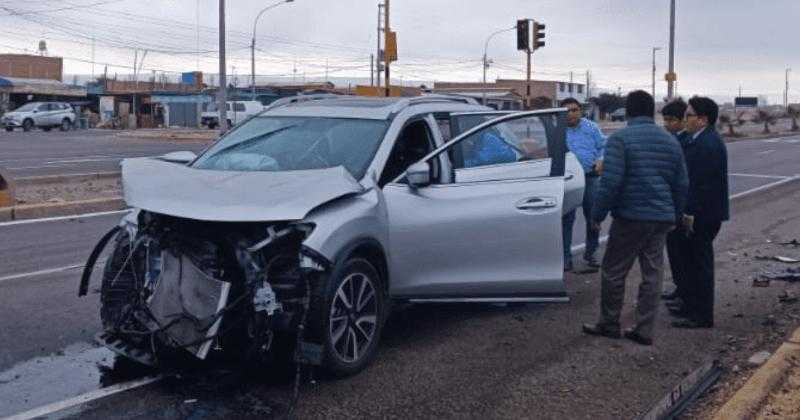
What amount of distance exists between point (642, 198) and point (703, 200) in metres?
0.90

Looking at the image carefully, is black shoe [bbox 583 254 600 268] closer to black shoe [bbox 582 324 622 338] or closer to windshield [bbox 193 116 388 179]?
black shoe [bbox 582 324 622 338]

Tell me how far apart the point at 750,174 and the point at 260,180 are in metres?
21.5

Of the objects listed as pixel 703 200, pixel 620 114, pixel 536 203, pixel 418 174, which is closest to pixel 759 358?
pixel 703 200

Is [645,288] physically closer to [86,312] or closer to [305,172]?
[305,172]

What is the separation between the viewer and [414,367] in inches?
251

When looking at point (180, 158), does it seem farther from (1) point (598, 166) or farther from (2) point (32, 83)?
(2) point (32, 83)

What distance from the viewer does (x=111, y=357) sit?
6535 mm

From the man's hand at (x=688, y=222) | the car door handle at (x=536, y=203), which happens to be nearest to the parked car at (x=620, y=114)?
the man's hand at (x=688, y=222)

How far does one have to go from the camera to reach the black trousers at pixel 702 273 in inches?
297

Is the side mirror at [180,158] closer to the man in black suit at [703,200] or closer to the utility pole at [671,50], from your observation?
the man in black suit at [703,200]

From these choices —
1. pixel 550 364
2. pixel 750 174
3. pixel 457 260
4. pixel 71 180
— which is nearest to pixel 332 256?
pixel 457 260

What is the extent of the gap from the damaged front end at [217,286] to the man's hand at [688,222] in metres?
3.20

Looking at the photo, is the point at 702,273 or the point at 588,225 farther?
the point at 588,225

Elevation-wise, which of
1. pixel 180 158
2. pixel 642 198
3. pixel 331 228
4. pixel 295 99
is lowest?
pixel 331 228
